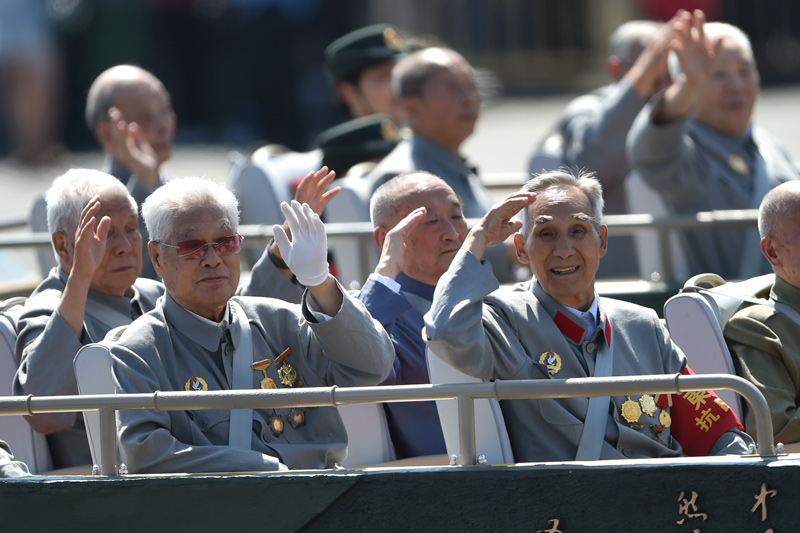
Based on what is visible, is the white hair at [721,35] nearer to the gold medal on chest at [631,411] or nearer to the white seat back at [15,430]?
the gold medal on chest at [631,411]

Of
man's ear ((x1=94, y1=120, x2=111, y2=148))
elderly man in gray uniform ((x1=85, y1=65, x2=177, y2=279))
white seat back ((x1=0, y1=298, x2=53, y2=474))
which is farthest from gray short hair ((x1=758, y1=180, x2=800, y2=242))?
man's ear ((x1=94, y1=120, x2=111, y2=148))

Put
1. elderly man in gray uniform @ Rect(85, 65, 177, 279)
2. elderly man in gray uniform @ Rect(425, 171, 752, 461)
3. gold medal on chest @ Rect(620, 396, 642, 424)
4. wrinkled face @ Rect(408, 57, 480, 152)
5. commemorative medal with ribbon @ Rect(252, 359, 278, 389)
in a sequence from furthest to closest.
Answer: elderly man in gray uniform @ Rect(85, 65, 177, 279), wrinkled face @ Rect(408, 57, 480, 152), commemorative medal with ribbon @ Rect(252, 359, 278, 389), gold medal on chest @ Rect(620, 396, 642, 424), elderly man in gray uniform @ Rect(425, 171, 752, 461)

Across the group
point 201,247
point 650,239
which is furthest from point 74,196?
point 650,239

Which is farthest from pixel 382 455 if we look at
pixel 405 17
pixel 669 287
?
pixel 405 17

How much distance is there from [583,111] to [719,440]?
394cm

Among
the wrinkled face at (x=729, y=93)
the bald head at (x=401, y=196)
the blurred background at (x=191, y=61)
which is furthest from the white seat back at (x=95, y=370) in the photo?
the blurred background at (x=191, y=61)

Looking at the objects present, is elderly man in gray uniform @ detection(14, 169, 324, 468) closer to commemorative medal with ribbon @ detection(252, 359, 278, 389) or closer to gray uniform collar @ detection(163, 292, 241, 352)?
gray uniform collar @ detection(163, 292, 241, 352)

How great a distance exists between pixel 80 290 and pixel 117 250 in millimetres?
363

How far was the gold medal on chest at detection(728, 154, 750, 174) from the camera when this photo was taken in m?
6.39

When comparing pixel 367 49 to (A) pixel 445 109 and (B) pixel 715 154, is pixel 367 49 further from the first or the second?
(B) pixel 715 154

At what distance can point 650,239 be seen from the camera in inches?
256

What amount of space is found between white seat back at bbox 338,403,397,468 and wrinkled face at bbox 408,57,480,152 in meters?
2.37

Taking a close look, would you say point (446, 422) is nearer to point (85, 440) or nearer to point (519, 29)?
point (85, 440)

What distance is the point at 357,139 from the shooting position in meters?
7.52
